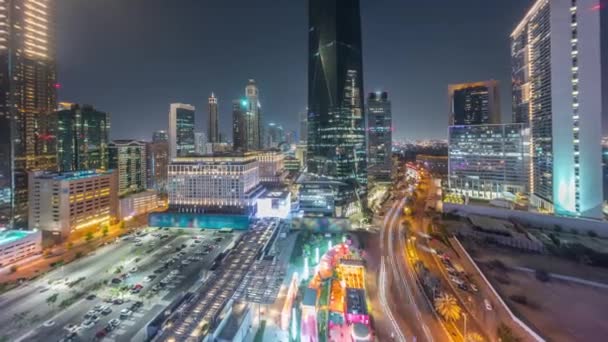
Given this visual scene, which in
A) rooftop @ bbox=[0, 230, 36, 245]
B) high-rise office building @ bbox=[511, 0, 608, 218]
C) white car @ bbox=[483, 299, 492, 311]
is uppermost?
high-rise office building @ bbox=[511, 0, 608, 218]

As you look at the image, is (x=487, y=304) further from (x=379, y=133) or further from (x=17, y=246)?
(x=379, y=133)

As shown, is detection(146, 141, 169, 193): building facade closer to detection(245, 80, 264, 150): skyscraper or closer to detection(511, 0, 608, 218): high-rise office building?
detection(245, 80, 264, 150): skyscraper

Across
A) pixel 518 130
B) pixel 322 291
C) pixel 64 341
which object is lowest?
pixel 64 341

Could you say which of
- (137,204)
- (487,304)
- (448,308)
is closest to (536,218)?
(487,304)

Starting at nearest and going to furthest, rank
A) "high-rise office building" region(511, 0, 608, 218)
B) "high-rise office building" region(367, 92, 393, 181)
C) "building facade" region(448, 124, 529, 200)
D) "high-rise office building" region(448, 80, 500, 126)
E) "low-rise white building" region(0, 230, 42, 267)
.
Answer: "low-rise white building" region(0, 230, 42, 267)
"high-rise office building" region(511, 0, 608, 218)
"building facade" region(448, 124, 529, 200)
"high-rise office building" region(448, 80, 500, 126)
"high-rise office building" region(367, 92, 393, 181)

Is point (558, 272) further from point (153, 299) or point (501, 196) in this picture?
point (153, 299)

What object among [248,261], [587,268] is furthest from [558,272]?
[248,261]

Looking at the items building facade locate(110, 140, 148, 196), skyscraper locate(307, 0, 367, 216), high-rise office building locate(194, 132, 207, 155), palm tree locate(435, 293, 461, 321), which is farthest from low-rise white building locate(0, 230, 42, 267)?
high-rise office building locate(194, 132, 207, 155)
